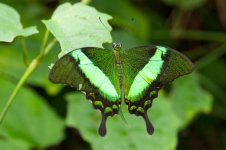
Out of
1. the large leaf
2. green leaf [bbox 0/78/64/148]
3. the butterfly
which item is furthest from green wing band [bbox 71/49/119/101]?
green leaf [bbox 0/78/64/148]

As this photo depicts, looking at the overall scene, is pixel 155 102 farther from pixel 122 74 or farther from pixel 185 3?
pixel 185 3

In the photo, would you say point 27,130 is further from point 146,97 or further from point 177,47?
point 177,47

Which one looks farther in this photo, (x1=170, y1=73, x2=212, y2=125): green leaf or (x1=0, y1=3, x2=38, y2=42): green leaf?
(x1=170, y1=73, x2=212, y2=125): green leaf

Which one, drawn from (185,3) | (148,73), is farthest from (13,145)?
(185,3)

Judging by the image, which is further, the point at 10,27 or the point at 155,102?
the point at 155,102

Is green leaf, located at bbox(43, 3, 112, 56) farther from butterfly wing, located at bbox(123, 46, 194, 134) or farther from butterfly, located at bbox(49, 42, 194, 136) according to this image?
butterfly wing, located at bbox(123, 46, 194, 134)

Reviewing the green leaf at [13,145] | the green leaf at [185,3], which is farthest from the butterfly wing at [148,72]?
the green leaf at [185,3]
